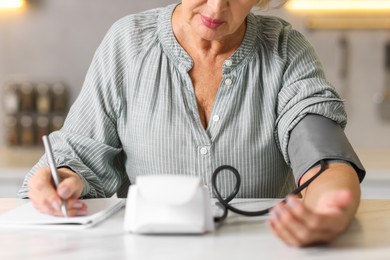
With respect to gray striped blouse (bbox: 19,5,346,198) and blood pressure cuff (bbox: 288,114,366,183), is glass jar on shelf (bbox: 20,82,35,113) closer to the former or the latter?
gray striped blouse (bbox: 19,5,346,198)

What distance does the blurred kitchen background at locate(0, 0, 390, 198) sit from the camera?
3.52 meters

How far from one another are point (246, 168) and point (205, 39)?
1.01 ft

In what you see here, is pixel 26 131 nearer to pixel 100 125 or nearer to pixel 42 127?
pixel 42 127

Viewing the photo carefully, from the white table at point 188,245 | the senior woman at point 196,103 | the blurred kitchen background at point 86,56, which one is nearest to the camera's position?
the white table at point 188,245

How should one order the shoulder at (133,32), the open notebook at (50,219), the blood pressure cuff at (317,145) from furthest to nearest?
the shoulder at (133,32), the blood pressure cuff at (317,145), the open notebook at (50,219)

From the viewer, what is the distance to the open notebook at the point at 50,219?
1.25 meters

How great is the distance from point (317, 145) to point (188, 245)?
0.46 metres

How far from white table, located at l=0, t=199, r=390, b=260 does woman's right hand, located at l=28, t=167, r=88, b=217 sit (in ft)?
0.23

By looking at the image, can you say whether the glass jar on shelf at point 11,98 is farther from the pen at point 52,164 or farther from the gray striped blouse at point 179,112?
the pen at point 52,164

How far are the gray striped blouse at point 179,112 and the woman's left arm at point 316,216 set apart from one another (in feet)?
1.01

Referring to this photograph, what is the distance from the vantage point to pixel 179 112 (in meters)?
1.66


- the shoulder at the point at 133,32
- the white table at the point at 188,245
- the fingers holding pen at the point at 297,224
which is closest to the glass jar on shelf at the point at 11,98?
the shoulder at the point at 133,32

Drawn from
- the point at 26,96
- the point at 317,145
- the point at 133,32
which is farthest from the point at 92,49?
the point at 317,145

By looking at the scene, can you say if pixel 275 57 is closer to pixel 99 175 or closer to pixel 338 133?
pixel 338 133
